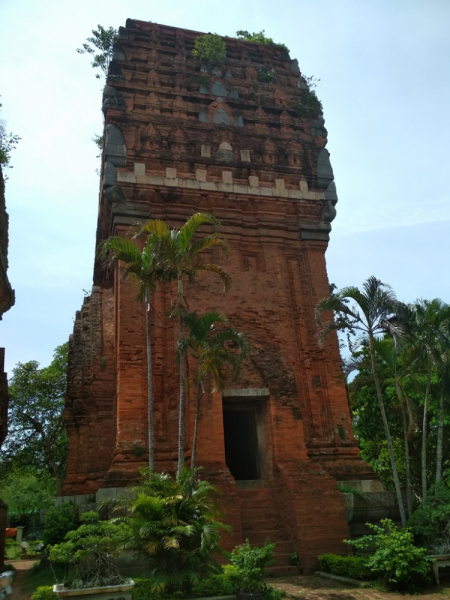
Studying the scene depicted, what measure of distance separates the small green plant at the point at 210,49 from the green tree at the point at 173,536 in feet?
46.2

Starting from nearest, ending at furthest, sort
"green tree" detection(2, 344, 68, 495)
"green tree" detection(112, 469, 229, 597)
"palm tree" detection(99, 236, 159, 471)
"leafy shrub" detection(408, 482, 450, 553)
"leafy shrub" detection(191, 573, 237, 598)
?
"green tree" detection(112, 469, 229, 597)
"leafy shrub" detection(191, 573, 237, 598)
"leafy shrub" detection(408, 482, 450, 553)
"palm tree" detection(99, 236, 159, 471)
"green tree" detection(2, 344, 68, 495)

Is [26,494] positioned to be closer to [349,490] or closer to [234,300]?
[234,300]

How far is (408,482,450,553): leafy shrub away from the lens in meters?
9.98

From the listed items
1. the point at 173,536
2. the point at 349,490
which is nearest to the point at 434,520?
the point at 349,490

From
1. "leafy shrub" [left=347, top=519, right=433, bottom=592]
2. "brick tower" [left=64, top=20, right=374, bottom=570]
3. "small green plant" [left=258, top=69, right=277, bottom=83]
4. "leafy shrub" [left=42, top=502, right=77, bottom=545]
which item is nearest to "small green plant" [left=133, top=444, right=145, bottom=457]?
"brick tower" [left=64, top=20, right=374, bottom=570]

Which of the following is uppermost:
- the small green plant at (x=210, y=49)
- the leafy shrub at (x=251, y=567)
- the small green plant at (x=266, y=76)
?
the small green plant at (x=210, y=49)

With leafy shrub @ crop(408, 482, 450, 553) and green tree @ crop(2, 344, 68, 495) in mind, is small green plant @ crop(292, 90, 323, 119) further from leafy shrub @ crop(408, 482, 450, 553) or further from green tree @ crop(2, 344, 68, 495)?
green tree @ crop(2, 344, 68, 495)

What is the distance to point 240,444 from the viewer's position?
1545 centimetres

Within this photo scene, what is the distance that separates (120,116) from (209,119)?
2702 mm

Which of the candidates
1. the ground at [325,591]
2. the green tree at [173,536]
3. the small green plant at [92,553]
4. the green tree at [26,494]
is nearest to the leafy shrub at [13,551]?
the ground at [325,591]

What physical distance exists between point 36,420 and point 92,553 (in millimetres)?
19803

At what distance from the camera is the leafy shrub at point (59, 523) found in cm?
1122

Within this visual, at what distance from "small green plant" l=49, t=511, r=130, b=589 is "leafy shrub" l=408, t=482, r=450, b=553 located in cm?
567

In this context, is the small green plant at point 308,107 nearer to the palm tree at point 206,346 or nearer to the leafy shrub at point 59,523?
the palm tree at point 206,346
